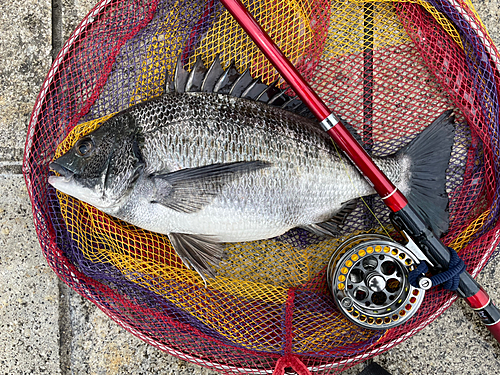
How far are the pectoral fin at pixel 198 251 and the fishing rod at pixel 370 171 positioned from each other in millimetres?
728

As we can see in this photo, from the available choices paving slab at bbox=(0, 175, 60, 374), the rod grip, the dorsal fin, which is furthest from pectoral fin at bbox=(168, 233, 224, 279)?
the rod grip

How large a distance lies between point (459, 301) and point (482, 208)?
1.68 feet

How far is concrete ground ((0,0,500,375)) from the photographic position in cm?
193

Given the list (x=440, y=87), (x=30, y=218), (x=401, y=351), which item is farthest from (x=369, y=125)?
(x=30, y=218)

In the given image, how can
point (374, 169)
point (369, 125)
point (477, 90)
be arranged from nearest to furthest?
point (374, 169) → point (477, 90) → point (369, 125)

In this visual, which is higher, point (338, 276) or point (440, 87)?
point (440, 87)

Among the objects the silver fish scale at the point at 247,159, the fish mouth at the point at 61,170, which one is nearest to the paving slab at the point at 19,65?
the fish mouth at the point at 61,170

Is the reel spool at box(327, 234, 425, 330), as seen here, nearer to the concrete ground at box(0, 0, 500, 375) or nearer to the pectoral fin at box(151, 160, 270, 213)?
the concrete ground at box(0, 0, 500, 375)

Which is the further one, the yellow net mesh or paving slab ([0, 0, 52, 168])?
paving slab ([0, 0, 52, 168])

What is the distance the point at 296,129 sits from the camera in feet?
5.46

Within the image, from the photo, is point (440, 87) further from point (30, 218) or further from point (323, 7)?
point (30, 218)

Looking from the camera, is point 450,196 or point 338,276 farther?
point 450,196

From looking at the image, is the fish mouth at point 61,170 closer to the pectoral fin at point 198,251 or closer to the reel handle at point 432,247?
the pectoral fin at point 198,251

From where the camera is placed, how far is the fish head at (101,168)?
61.9 inches
